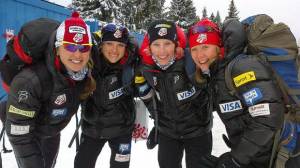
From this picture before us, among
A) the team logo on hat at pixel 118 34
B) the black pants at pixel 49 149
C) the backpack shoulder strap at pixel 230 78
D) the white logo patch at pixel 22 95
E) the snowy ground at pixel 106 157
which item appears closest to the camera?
the backpack shoulder strap at pixel 230 78

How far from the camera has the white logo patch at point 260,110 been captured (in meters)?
2.44

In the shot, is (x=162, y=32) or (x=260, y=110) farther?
(x=162, y=32)

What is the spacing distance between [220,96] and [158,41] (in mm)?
1105

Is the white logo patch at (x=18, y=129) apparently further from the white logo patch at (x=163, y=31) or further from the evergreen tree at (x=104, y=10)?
the evergreen tree at (x=104, y=10)

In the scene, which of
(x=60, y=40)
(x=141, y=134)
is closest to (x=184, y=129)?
(x=60, y=40)

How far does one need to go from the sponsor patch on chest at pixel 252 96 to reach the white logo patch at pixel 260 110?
0.13 ft

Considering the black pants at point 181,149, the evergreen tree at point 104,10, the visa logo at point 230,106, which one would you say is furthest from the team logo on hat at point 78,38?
the evergreen tree at point 104,10

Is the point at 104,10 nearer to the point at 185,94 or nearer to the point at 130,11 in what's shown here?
the point at 130,11

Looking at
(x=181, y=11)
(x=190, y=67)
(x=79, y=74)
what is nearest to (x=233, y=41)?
(x=190, y=67)

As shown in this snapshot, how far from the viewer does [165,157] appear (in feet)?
12.6

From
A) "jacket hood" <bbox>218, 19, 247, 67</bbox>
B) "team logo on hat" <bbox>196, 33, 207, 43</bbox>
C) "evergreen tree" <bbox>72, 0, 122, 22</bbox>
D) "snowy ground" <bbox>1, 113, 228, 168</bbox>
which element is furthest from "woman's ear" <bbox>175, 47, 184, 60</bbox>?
"evergreen tree" <bbox>72, 0, 122, 22</bbox>

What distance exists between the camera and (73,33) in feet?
Result: 10.3

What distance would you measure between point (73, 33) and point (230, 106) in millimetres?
1566

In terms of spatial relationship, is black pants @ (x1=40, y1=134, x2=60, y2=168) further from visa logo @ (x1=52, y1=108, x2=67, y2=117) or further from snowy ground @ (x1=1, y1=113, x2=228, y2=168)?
snowy ground @ (x1=1, y1=113, x2=228, y2=168)
